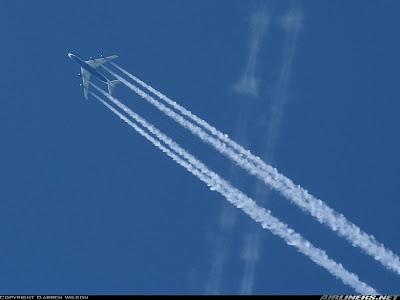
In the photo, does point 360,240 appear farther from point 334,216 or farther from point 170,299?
Answer: point 170,299

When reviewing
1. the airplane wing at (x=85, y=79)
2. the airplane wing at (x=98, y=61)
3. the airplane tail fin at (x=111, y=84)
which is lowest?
the airplane tail fin at (x=111, y=84)

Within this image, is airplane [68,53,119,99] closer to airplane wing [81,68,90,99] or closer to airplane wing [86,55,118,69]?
airplane wing [86,55,118,69]

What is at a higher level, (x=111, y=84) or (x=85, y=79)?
(x=85, y=79)

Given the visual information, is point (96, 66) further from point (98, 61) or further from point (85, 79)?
point (85, 79)

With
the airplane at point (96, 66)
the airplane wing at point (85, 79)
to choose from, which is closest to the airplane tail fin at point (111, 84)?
the airplane at point (96, 66)

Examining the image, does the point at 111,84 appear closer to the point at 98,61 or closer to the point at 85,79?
the point at 98,61

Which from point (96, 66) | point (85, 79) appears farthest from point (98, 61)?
point (85, 79)

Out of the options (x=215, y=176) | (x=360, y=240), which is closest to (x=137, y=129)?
(x=215, y=176)

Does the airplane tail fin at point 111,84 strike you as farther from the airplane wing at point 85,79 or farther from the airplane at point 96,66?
the airplane wing at point 85,79

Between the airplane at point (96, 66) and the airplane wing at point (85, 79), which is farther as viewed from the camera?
the airplane wing at point (85, 79)

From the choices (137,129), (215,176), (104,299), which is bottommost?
(104,299)

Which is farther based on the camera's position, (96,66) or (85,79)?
(85,79)
